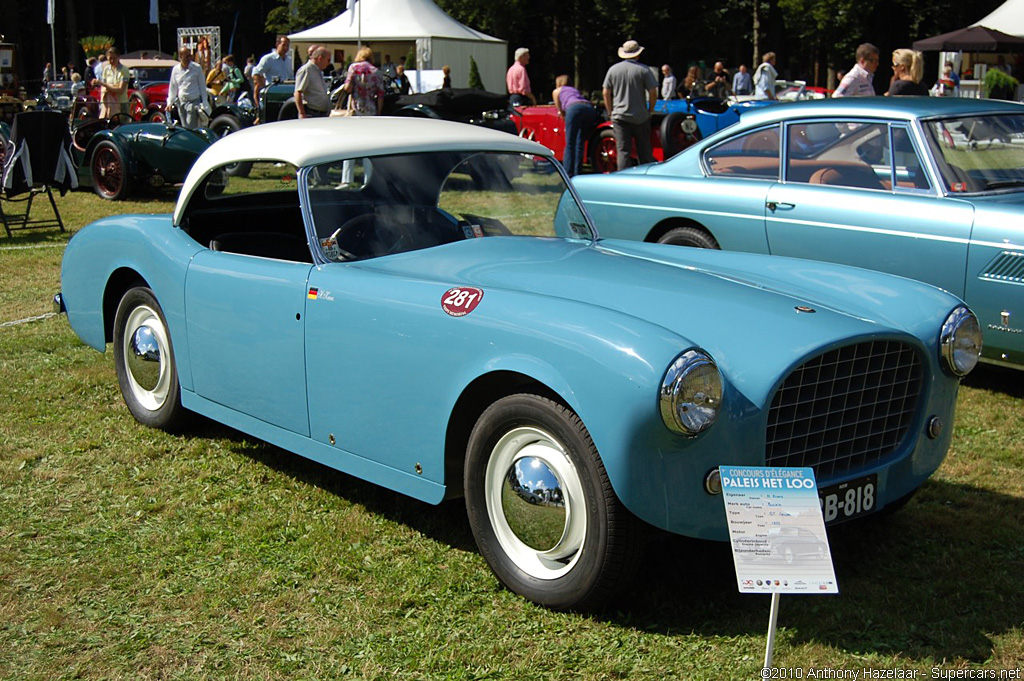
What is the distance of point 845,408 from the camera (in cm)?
329

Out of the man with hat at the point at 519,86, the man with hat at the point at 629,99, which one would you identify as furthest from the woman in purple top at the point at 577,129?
the man with hat at the point at 519,86

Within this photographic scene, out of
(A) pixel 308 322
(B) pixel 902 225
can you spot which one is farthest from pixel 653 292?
(B) pixel 902 225

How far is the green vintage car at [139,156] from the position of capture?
1227cm

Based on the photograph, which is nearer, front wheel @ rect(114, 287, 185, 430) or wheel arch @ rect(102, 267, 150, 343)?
front wheel @ rect(114, 287, 185, 430)

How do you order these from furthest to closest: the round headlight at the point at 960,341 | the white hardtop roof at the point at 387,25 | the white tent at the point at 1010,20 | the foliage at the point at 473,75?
the foliage at the point at 473,75 < the white hardtop roof at the point at 387,25 < the white tent at the point at 1010,20 < the round headlight at the point at 960,341

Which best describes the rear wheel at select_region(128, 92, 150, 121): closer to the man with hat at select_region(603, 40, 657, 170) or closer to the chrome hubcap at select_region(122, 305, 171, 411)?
the man with hat at select_region(603, 40, 657, 170)

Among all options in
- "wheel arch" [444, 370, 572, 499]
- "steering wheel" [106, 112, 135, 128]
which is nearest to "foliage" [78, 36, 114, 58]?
"steering wheel" [106, 112, 135, 128]

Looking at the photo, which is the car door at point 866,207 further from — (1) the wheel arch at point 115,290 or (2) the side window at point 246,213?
(1) the wheel arch at point 115,290

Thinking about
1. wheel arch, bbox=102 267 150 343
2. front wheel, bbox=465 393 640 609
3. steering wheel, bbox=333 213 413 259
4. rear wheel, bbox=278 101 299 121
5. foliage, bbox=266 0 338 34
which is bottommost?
front wheel, bbox=465 393 640 609

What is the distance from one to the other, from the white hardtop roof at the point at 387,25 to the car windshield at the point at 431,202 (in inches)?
890

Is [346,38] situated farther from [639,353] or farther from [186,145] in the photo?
[639,353]

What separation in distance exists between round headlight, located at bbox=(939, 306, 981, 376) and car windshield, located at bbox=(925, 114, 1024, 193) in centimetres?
230

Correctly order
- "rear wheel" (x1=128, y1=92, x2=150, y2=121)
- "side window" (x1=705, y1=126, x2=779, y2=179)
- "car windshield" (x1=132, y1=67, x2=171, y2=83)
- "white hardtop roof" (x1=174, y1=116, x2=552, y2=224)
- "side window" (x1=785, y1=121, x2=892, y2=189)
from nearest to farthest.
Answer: "white hardtop roof" (x1=174, y1=116, x2=552, y2=224), "side window" (x1=785, y1=121, x2=892, y2=189), "side window" (x1=705, y1=126, x2=779, y2=179), "rear wheel" (x1=128, y1=92, x2=150, y2=121), "car windshield" (x1=132, y1=67, x2=171, y2=83)

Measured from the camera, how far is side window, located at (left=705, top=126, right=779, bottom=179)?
663cm
